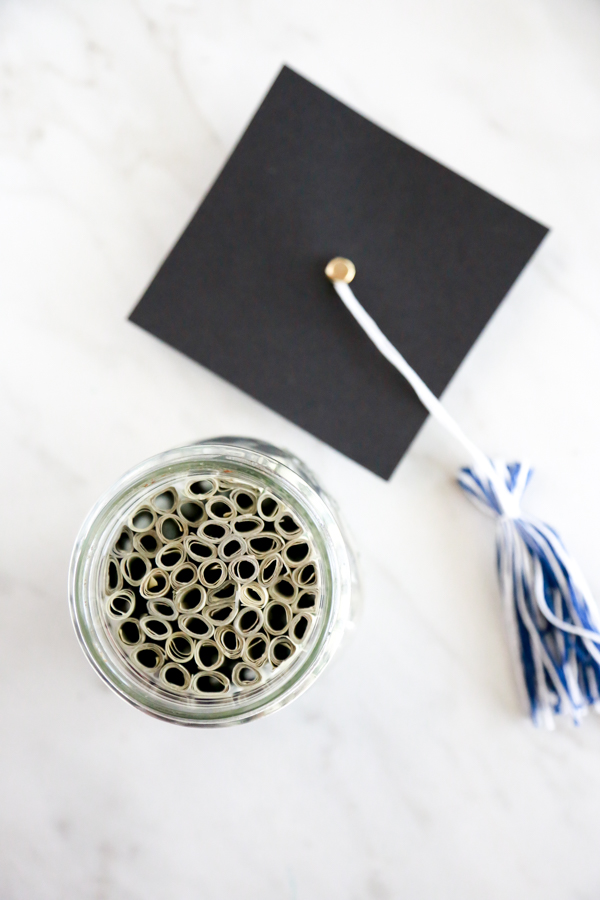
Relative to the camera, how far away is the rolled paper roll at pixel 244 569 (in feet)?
1.51

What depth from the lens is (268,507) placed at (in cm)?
48

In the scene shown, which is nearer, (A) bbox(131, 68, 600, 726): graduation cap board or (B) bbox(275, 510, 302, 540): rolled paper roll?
(B) bbox(275, 510, 302, 540): rolled paper roll

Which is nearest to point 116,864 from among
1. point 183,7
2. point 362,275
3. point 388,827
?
point 388,827

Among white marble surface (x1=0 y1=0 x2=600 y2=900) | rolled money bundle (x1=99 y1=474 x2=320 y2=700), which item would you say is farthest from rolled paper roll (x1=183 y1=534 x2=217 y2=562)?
white marble surface (x1=0 y1=0 x2=600 y2=900)

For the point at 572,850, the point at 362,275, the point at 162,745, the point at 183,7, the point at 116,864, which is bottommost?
the point at 116,864

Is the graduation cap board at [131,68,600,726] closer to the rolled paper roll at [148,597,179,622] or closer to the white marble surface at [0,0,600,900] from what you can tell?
the white marble surface at [0,0,600,900]

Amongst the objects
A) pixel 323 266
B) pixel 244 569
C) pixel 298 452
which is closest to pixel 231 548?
pixel 244 569

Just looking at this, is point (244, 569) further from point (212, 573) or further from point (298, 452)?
point (298, 452)

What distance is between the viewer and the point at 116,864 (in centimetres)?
61

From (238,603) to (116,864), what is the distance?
317 mm

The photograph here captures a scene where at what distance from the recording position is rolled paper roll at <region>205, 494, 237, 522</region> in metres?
0.47

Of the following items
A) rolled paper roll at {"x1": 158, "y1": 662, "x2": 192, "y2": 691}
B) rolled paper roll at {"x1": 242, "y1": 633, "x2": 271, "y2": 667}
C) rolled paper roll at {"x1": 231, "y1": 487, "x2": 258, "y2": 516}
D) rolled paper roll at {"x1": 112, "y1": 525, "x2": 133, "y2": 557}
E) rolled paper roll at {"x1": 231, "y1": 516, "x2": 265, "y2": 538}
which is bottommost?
rolled paper roll at {"x1": 158, "y1": 662, "x2": 192, "y2": 691}

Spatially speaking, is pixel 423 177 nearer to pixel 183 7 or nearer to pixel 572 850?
pixel 183 7

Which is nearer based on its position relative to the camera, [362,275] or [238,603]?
[238,603]
